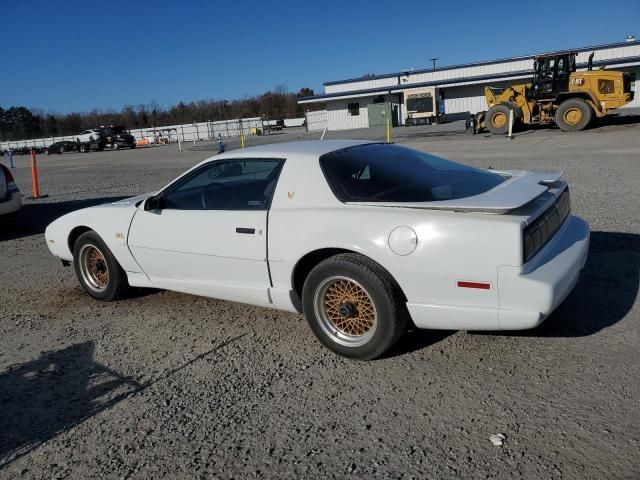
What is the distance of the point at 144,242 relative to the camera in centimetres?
467

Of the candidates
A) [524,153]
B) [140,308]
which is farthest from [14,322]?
[524,153]

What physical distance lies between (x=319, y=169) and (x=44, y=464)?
2358mm

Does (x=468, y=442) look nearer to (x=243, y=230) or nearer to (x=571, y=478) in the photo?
(x=571, y=478)

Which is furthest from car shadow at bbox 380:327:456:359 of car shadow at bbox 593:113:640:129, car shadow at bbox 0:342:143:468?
car shadow at bbox 593:113:640:129

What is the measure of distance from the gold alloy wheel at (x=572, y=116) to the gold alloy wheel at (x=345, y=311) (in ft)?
74.1

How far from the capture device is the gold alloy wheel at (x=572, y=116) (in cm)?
2312

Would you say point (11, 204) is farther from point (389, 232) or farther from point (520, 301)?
point (520, 301)

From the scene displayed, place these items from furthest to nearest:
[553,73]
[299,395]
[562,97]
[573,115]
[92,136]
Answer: [92,136] < [562,97] < [553,73] < [573,115] < [299,395]

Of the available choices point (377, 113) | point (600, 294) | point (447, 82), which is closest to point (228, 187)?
point (600, 294)

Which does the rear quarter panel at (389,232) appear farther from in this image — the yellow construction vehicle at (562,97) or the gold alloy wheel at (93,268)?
the yellow construction vehicle at (562,97)

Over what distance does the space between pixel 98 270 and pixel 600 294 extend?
432 cm

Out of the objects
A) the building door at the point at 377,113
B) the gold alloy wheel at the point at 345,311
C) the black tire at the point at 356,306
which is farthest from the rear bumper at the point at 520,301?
the building door at the point at 377,113

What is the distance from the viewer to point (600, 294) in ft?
14.8

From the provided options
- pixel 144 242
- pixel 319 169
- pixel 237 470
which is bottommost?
pixel 237 470
